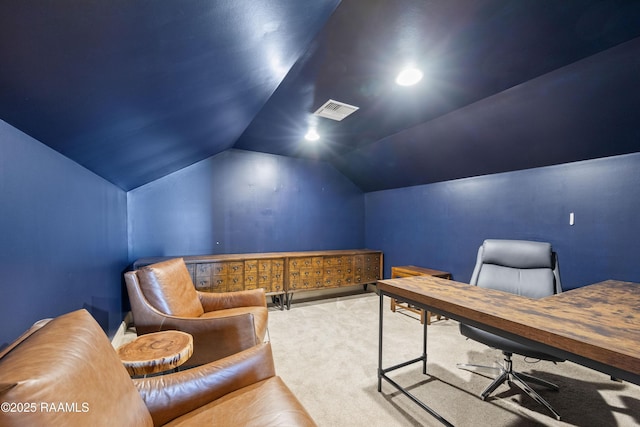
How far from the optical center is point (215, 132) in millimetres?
2588

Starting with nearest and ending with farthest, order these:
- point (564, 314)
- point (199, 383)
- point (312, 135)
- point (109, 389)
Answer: point (109, 389) → point (199, 383) → point (564, 314) → point (312, 135)

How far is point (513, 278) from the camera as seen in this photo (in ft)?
6.55

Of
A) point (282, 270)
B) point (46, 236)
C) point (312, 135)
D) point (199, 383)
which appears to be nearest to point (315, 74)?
point (312, 135)

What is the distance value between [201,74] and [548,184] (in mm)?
3208

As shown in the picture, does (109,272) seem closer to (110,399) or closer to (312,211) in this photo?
(110,399)

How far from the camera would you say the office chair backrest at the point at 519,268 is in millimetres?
1867

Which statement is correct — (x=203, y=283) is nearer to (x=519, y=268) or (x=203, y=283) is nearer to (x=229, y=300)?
(x=229, y=300)

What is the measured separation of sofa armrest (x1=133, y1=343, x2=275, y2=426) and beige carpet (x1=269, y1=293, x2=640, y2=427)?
720 mm

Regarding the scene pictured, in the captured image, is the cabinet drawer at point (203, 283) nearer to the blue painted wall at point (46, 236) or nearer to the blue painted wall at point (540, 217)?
the blue painted wall at point (46, 236)

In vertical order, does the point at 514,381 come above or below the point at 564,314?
below

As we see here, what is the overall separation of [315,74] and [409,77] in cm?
73

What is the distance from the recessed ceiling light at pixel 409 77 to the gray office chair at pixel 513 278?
1.48 meters

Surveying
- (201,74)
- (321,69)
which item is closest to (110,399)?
(201,74)

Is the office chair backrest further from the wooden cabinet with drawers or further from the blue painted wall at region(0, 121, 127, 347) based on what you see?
the blue painted wall at region(0, 121, 127, 347)
